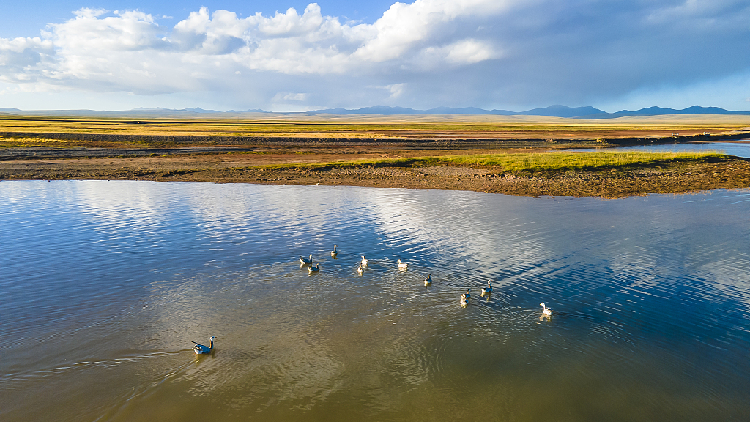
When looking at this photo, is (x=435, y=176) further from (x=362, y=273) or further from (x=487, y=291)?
(x=487, y=291)

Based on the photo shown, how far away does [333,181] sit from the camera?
46031 mm

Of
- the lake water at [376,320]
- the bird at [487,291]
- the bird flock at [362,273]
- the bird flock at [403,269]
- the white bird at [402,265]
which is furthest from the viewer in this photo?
the white bird at [402,265]

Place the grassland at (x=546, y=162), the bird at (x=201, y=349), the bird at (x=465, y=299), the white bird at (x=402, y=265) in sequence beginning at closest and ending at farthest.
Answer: the bird at (x=201, y=349), the bird at (x=465, y=299), the white bird at (x=402, y=265), the grassland at (x=546, y=162)

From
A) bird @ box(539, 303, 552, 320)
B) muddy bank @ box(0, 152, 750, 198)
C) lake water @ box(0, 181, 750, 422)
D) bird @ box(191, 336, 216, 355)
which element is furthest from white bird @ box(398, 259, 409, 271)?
muddy bank @ box(0, 152, 750, 198)

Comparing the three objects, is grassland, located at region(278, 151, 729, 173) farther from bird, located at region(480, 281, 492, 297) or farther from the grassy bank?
bird, located at region(480, 281, 492, 297)

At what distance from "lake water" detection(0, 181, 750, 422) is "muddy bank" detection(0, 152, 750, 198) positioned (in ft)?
40.8

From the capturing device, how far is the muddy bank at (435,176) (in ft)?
134

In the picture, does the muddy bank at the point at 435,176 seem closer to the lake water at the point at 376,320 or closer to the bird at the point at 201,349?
the lake water at the point at 376,320

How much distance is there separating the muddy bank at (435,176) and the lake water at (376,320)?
12424 millimetres

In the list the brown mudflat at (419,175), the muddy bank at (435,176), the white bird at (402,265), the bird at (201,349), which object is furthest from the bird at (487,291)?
the brown mudflat at (419,175)

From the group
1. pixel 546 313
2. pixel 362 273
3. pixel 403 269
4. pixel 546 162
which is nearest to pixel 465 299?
pixel 546 313

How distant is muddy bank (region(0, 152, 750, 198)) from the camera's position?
40.9 m

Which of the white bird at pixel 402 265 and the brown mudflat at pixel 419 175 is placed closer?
the white bird at pixel 402 265

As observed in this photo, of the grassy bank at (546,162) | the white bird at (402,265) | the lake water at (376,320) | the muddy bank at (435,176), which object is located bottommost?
the lake water at (376,320)
